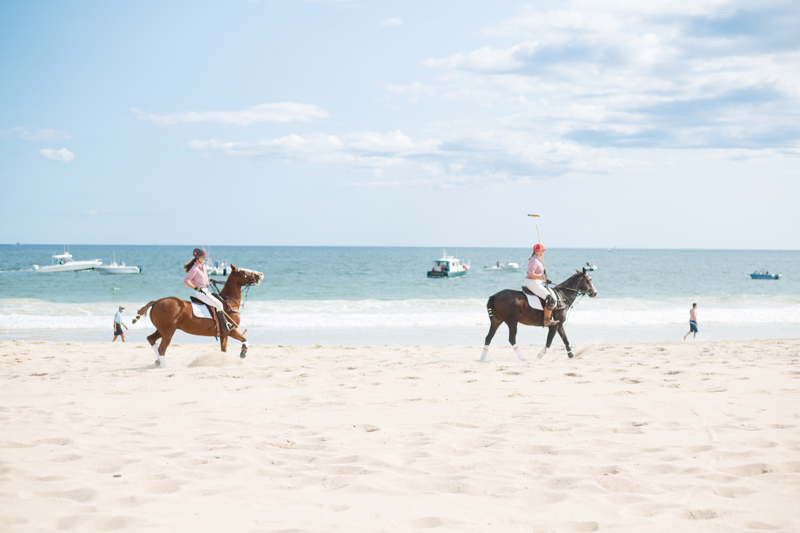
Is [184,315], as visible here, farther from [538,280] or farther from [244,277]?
[538,280]

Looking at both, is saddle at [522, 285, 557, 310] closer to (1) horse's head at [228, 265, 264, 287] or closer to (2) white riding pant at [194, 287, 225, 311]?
(1) horse's head at [228, 265, 264, 287]

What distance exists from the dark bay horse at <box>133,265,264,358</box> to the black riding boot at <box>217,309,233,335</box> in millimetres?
96

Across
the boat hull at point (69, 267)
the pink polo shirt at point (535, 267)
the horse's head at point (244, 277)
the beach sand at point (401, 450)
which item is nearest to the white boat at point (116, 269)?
the boat hull at point (69, 267)

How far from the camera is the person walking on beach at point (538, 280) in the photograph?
1263 centimetres

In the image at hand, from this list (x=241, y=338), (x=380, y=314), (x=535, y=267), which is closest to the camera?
(x=241, y=338)

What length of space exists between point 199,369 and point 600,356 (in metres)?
8.95

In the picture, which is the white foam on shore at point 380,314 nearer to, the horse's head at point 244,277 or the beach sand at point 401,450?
the horse's head at point 244,277

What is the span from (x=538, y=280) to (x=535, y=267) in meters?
0.54

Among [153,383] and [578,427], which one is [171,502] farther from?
[153,383]

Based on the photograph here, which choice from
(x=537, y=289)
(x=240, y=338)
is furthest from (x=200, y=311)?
(x=537, y=289)

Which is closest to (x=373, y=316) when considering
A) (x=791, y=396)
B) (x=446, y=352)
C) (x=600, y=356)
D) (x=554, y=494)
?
(x=446, y=352)

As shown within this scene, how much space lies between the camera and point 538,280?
1302cm

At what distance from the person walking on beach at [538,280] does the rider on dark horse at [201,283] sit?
260 inches

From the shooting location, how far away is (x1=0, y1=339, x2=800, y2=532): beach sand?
4.23 m
